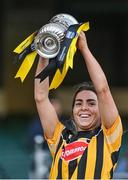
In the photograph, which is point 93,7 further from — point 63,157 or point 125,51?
point 63,157

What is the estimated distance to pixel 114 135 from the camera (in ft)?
13.1

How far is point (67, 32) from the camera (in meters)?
4.00

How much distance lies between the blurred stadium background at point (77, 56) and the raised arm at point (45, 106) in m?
9.02

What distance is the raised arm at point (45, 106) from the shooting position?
4359 millimetres

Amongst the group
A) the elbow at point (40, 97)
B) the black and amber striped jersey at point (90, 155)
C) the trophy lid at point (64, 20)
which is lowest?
the black and amber striped jersey at point (90, 155)

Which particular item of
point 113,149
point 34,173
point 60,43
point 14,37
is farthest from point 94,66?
point 14,37

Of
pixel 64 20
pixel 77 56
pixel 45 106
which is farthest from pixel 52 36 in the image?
pixel 77 56

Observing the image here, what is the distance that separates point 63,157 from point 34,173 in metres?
4.05

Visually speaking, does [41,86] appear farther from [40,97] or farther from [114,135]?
[114,135]

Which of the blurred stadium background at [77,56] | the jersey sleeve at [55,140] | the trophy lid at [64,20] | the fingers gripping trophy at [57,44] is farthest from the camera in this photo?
the blurred stadium background at [77,56]

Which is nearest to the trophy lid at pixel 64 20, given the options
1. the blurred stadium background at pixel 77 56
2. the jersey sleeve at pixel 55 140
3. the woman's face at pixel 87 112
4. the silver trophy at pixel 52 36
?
the silver trophy at pixel 52 36

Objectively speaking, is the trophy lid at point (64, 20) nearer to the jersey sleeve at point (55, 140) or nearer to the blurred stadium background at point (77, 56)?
the jersey sleeve at point (55, 140)

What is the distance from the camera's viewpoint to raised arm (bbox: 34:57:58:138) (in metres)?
4.36

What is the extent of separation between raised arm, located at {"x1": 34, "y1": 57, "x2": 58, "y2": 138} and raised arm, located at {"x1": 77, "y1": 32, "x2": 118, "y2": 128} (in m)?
0.42
